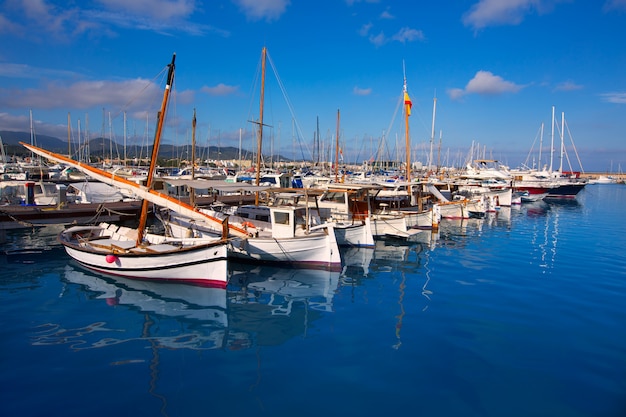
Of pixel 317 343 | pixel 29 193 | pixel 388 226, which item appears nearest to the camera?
pixel 317 343

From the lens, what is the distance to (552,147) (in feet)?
278

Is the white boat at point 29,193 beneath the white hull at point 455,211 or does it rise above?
above

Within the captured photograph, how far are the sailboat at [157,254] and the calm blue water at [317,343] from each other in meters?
0.60

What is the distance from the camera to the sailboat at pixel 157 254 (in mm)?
15555

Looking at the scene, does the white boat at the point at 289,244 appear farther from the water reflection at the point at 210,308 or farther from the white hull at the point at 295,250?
the water reflection at the point at 210,308

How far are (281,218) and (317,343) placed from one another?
9.89m

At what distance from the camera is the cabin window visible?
20.3 meters

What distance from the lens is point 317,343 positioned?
11195mm

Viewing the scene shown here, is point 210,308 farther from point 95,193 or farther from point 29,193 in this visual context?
point 95,193

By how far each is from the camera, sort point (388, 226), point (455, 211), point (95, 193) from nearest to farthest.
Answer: point (388, 226) < point (95, 193) < point (455, 211)

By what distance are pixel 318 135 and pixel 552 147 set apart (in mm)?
50955

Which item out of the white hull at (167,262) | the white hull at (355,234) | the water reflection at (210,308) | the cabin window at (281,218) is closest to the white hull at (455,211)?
the white hull at (355,234)

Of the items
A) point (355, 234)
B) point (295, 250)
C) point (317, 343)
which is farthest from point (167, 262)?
point (355, 234)

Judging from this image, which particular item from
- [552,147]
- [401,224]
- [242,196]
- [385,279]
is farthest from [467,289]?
[552,147]
